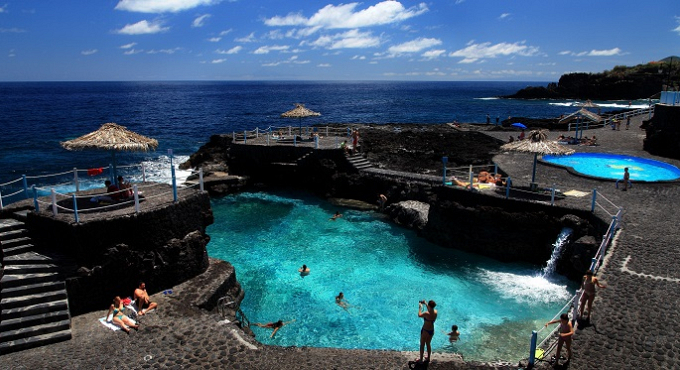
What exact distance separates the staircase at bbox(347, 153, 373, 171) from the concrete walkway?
647 inches

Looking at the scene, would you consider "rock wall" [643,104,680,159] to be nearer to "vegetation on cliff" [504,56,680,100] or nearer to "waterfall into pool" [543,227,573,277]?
"waterfall into pool" [543,227,573,277]

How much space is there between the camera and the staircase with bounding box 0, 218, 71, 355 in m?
11.0

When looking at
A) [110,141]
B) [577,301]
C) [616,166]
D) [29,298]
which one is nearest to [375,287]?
[577,301]

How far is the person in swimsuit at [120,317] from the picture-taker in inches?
460

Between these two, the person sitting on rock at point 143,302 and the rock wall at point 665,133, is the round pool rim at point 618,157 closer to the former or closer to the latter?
the rock wall at point 665,133

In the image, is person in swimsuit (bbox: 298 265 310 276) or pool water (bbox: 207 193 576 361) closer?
pool water (bbox: 207 193 576 361)

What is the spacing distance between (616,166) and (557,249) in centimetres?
1244

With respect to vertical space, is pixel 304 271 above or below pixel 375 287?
above

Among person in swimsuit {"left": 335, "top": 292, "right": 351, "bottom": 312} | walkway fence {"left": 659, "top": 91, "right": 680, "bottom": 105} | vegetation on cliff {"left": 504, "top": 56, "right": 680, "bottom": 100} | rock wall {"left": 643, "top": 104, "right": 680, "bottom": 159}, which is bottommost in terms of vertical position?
person in swimsuit {"left": 335, "top": 292, "right": 351, "bottom": 312}

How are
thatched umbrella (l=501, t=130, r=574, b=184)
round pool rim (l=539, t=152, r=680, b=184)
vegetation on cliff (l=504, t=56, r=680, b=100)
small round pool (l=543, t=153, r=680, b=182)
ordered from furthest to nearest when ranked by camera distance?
vegetation on cliff (l=504, t=56, r=680, b=100), small round pool (l=543, t=153, r=680, b=182), round pool rim (l=539, t=152, r=680, b=184), thatched umbrella (l=501, t=130, r=574, b=184)

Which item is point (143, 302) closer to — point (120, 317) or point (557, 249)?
point (120, 317)

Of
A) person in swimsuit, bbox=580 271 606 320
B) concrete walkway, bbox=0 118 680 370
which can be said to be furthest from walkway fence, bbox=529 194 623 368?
concrete walkway, bbox=0 118 680 370

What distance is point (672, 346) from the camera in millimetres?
9719

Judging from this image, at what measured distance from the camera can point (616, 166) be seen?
85.1ft
